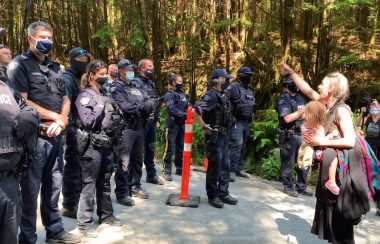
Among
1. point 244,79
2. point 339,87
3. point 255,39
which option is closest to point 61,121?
point 339,87

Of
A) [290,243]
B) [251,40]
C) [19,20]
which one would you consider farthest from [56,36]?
[290,243]

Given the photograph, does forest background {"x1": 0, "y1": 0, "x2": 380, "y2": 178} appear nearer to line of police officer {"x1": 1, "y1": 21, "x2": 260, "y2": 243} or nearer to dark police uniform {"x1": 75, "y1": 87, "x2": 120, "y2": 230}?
line of police officer {"x1": 1, "y1": 21, "x2": 260, "y2": 243}

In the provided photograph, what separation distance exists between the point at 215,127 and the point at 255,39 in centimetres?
893

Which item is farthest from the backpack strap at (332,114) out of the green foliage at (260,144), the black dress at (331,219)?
the green foliage at (260,144)

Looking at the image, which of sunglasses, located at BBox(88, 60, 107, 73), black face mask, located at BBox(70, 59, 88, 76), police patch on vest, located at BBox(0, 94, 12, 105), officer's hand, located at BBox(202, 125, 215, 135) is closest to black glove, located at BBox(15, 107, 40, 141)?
police patch on vest, located at BBox(0, 94, 12, 105)

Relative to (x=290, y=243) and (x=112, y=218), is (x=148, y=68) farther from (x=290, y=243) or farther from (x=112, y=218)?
(x=290, y=243)

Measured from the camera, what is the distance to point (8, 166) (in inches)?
113

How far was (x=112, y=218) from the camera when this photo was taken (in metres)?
4.98

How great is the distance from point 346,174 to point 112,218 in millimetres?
2862

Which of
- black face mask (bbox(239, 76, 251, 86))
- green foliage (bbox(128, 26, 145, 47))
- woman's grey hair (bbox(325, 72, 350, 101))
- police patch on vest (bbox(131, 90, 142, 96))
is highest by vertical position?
green foliage (bbox(128, 26, 145, 47))

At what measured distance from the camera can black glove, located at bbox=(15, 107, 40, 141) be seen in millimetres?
2899

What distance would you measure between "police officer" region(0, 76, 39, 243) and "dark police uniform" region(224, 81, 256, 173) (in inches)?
215

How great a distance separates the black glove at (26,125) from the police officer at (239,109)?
Answer: 17.6 ft

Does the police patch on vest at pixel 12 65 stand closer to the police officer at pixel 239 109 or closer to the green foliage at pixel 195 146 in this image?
the police officer at pixel 239 109
